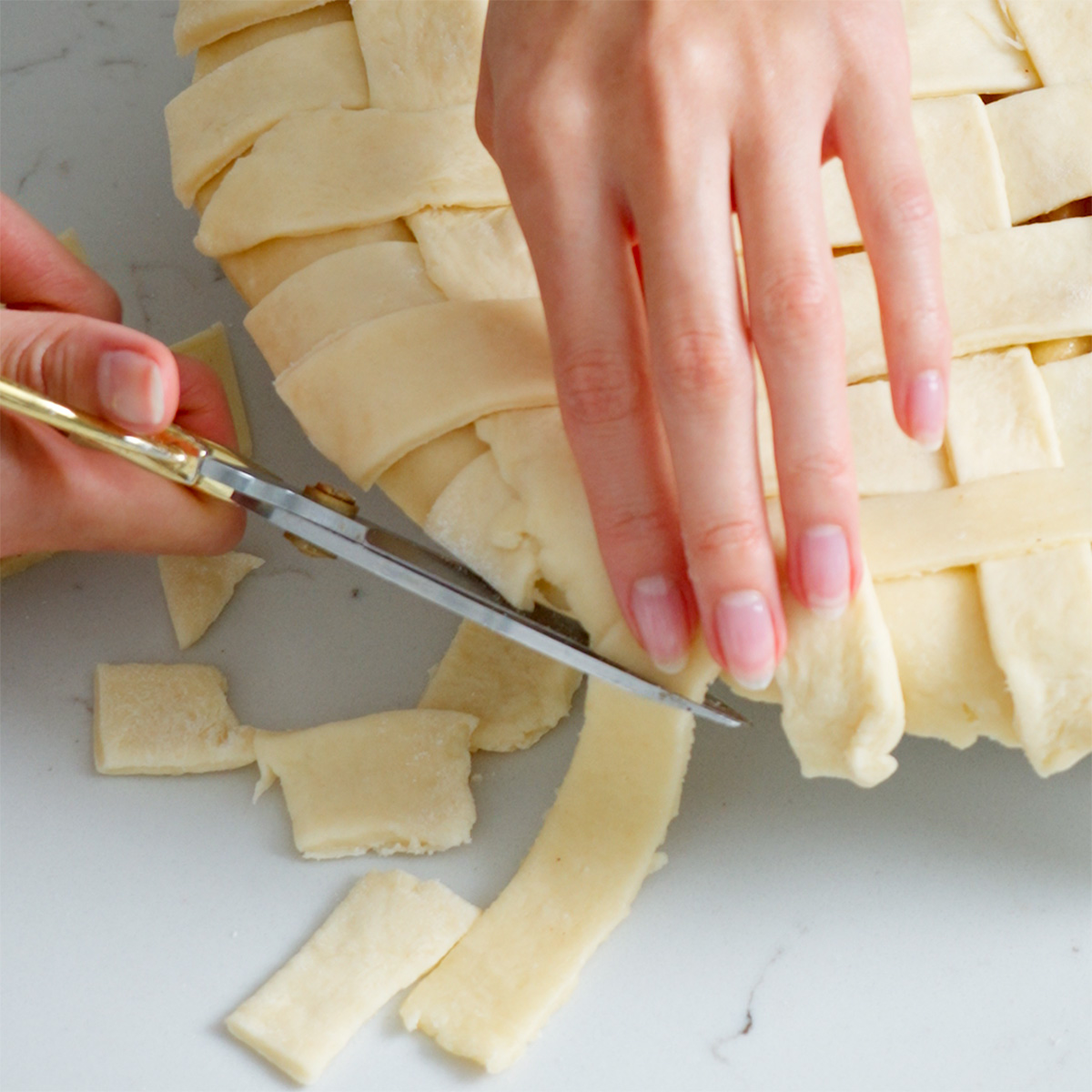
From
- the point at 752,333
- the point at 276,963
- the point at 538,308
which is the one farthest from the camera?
the point at 276,963

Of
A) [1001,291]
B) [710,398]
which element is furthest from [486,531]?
[1001,291]

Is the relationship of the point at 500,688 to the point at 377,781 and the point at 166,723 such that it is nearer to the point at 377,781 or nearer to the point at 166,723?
the point at 377,781

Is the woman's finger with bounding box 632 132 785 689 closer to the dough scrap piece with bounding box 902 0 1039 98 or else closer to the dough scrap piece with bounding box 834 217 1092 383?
the dough scrap piece with bounding box 834 217 1092 383

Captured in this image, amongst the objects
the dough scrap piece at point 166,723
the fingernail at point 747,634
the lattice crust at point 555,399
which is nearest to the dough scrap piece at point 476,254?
the lattice crust at point 555,399

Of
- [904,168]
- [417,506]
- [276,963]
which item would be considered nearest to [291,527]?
[417,506]

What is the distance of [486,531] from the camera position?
3.21 ft

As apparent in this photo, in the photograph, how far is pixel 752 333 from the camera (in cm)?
88

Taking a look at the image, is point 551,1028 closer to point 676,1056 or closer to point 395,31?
point 676,1056

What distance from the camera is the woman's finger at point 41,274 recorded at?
4.00 ft

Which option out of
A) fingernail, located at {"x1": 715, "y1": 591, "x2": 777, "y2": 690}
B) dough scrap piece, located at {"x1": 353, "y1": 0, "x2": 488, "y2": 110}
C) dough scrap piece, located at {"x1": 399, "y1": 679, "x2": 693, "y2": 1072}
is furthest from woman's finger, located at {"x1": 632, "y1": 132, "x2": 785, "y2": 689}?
dough scrap piece, located at {"x1": 353, "y1": 0, "x2": 488, "y2": 110}

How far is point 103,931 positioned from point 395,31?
2.68 ft

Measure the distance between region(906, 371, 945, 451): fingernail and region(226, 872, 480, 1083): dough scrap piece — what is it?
0.55 m

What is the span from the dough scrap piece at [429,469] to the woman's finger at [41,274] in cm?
43

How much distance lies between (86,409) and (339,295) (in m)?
0.22
